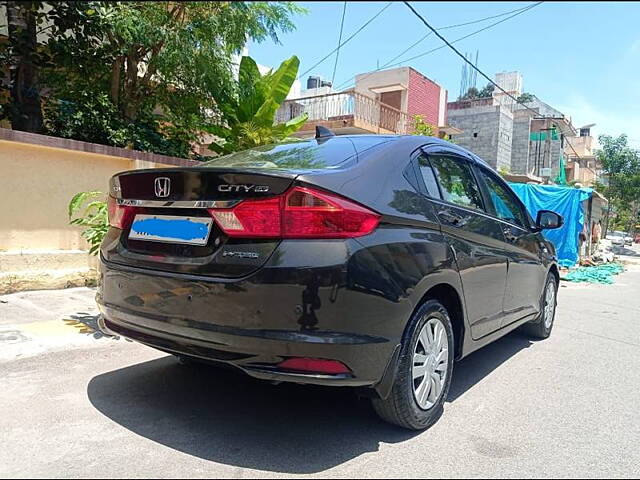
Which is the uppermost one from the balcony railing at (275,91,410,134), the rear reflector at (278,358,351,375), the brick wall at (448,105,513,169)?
the brick wall at (448,105,513,169)

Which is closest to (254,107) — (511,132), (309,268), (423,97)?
(309,268)

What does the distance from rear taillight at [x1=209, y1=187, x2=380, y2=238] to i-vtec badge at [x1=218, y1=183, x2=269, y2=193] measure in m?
0.05

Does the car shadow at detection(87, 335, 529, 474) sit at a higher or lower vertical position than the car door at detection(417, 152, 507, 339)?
lower

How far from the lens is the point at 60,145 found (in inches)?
227

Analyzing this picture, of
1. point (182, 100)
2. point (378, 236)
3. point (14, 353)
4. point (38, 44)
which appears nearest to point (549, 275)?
point (378, 236)

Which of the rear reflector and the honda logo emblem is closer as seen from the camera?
the rear reflector

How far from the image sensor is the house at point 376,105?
49.6ft

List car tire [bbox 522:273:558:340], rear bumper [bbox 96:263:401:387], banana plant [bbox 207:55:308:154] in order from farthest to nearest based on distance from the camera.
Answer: banana plant [bbox 207:55:308:154] < car tire [bbox 522:273:558:340] < rear bumper [bbox 96:263:401:387]

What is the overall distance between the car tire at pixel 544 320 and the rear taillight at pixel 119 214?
394 centimetres

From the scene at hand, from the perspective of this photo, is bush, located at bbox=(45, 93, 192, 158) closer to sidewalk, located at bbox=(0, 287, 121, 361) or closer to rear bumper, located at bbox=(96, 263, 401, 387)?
sidewalk, located at bbox=(0, 287, 121, 361)

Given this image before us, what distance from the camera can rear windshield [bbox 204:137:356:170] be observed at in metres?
2.72

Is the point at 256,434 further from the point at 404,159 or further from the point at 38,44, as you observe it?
the point at 38,44

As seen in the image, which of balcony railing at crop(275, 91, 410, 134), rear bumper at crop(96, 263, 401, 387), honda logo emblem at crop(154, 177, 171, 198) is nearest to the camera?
rear bumper at crop(96, 263, 401, 387)

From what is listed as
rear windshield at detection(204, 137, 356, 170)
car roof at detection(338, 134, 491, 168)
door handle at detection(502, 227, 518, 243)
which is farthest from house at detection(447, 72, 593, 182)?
rear windshield at detection(204, 137, 356, 170)
